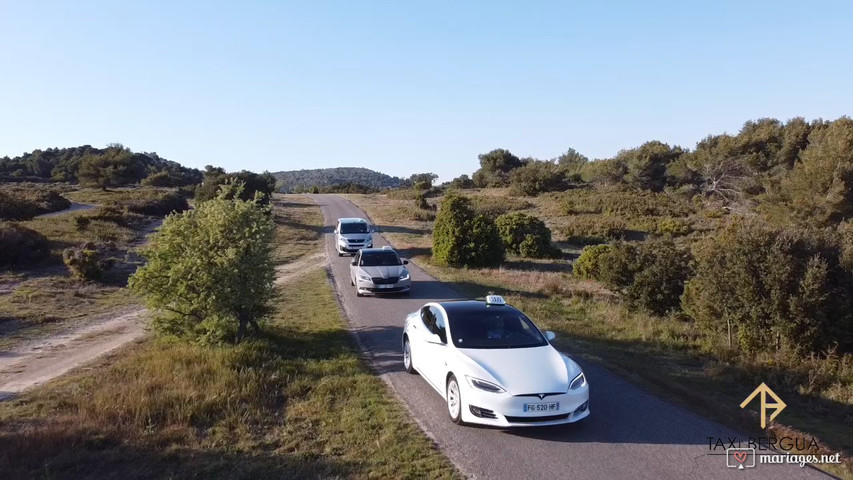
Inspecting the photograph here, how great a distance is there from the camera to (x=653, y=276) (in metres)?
15.3

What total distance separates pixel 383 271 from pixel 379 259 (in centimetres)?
96

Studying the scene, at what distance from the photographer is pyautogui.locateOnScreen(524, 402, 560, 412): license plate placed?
254 inches

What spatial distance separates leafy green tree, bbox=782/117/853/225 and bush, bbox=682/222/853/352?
2584cm

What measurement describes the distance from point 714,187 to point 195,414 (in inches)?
2151

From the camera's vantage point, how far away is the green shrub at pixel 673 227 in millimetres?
37719

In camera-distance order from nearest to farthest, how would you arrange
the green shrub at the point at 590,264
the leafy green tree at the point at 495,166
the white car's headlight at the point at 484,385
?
1. the white car's headlight at the point at 484,385
2. the green shrub at the point at 590,264
3. the leafy green tree at the point at 495,166

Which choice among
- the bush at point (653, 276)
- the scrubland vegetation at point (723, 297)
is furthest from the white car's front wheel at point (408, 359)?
the bush at point (653, 276)

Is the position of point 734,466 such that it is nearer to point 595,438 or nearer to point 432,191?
point 595,438

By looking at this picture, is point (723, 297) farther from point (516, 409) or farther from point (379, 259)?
point (379, 259)

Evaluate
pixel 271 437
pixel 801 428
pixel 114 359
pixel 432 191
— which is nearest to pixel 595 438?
pixel 801 428

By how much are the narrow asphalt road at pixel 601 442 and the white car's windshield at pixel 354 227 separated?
63.3 feet

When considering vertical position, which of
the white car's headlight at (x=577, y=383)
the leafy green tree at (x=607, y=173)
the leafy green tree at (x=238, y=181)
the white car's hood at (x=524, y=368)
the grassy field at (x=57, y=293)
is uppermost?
the leafy green tree at (x=607, y=173)

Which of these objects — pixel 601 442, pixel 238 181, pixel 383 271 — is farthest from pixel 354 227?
pixel 601 442

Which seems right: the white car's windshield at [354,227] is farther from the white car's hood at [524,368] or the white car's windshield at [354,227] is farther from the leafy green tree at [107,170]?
the leafy green tree at [107,170]
